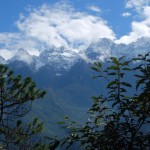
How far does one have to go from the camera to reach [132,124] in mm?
6480

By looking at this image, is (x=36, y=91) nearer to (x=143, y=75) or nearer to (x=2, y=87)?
(x=2, y=87)

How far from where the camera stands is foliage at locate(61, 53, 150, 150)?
6.27 meters

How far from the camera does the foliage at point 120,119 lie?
6.27 m

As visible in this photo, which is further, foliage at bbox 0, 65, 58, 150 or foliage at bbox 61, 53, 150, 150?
foliage at bbox 0, 65, 58, 150

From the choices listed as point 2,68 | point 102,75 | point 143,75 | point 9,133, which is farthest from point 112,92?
point 9,133

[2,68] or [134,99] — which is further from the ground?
[2,68]

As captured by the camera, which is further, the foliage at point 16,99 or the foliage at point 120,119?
the foliage at point 16,99

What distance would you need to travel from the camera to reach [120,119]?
6.61m

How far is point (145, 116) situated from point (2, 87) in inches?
952

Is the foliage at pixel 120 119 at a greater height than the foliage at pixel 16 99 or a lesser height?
lesser

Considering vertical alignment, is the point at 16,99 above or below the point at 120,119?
above

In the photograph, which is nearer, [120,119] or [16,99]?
[120,119]

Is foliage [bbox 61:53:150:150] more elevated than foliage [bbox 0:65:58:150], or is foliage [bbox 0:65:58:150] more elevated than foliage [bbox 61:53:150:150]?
foliage [bbox 0:65:58:150]

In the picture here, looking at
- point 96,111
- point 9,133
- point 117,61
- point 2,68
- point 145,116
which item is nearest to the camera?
point 145,116
